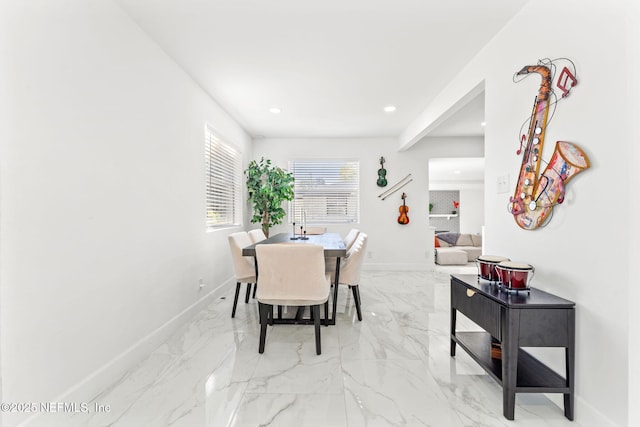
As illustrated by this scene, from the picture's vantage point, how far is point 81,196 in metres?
1.71

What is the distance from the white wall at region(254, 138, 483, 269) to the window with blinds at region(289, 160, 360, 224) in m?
0.14

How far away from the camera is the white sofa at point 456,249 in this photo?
6.30 meters

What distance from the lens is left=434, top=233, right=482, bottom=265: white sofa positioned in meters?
6.30

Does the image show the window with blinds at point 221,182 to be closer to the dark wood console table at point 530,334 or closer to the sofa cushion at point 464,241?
the dark wood console table at point 530,334

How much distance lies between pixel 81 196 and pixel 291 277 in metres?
1.44

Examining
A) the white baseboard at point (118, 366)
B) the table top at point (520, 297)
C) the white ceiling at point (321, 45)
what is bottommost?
the white baseboard at point (118, 366)

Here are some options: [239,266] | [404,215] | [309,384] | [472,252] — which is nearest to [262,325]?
[309,384]

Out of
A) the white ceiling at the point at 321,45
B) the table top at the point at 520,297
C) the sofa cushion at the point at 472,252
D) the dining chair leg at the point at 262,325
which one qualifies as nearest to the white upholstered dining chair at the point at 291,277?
the dining chair leg at the point at 262,325

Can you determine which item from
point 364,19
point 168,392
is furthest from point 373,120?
point 168,392

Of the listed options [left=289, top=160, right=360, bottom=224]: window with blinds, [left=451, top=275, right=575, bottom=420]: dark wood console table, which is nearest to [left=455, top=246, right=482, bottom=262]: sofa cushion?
[left=289, top=160, right=360, bottom=224]: window with blinds

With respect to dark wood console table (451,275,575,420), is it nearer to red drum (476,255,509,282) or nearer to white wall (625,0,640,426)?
red drum (476,255,509,282)

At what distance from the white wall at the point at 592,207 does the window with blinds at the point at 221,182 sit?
10.6 feet

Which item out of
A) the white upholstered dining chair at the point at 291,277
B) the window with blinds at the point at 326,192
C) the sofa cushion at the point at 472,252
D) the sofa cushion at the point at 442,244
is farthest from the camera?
the sofa cushion at the point at 442,244

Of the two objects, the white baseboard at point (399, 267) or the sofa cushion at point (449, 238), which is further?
the sofa cushion at point (449, 238)
